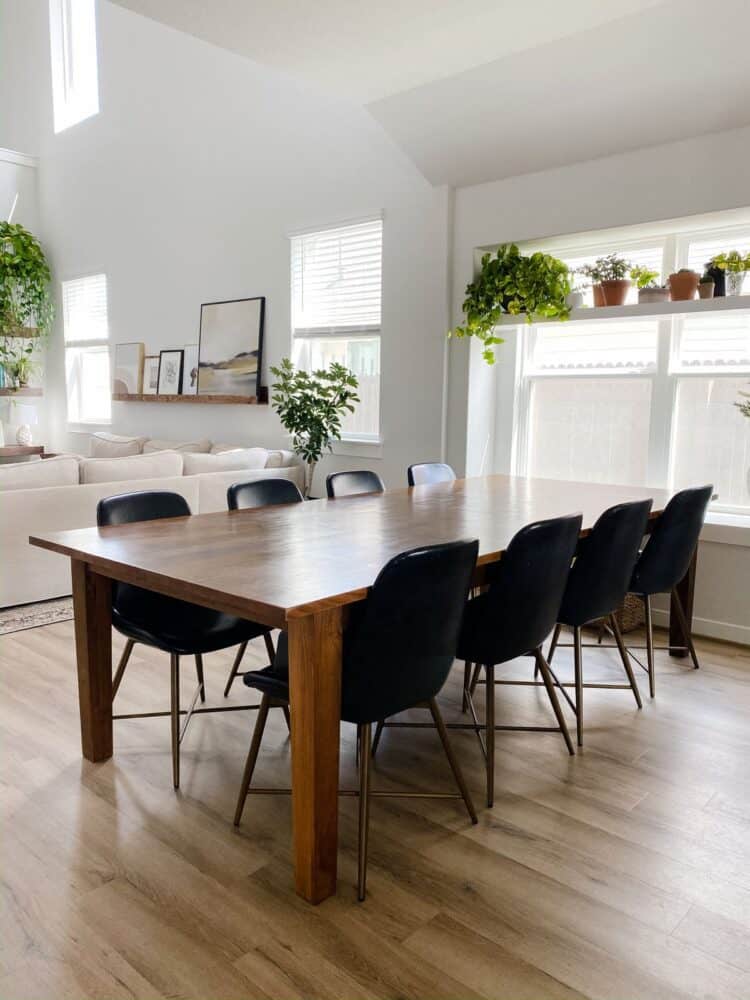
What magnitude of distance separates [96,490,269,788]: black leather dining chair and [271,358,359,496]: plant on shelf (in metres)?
2.20

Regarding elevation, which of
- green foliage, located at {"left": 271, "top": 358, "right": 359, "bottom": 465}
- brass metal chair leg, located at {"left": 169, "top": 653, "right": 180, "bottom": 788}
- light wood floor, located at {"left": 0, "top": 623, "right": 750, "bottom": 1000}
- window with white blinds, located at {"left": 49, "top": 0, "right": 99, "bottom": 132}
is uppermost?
window with white blinds, located at {"left": 49, "top": 0, "right": 99, "bottom": 132}

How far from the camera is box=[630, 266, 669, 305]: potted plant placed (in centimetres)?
385

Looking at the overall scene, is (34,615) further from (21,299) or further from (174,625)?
(21,299)

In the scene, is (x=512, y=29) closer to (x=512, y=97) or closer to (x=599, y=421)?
(x=512, y=97)

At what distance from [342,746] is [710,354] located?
2849 millimetres

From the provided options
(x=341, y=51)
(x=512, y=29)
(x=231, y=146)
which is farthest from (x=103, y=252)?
(x=512, y=29)

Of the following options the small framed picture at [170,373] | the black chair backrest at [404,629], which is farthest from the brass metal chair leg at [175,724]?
the small framed picture at [170,373]

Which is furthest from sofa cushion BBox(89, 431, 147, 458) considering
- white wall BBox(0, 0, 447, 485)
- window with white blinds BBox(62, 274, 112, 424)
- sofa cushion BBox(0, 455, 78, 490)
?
sofa cushion BBox(0, 455, 78, 490)

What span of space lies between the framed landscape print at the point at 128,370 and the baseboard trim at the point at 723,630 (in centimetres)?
542

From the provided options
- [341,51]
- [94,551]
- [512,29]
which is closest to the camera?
[94,551]

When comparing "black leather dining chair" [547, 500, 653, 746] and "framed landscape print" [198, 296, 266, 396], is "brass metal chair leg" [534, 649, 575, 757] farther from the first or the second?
"framed landscape print" [198, 296, 266, 396]

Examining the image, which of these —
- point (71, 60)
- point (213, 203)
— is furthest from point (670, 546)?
point (71, 60)

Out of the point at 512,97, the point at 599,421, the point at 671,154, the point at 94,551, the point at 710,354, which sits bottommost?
the point at 94,551

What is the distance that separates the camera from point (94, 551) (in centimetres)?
220
